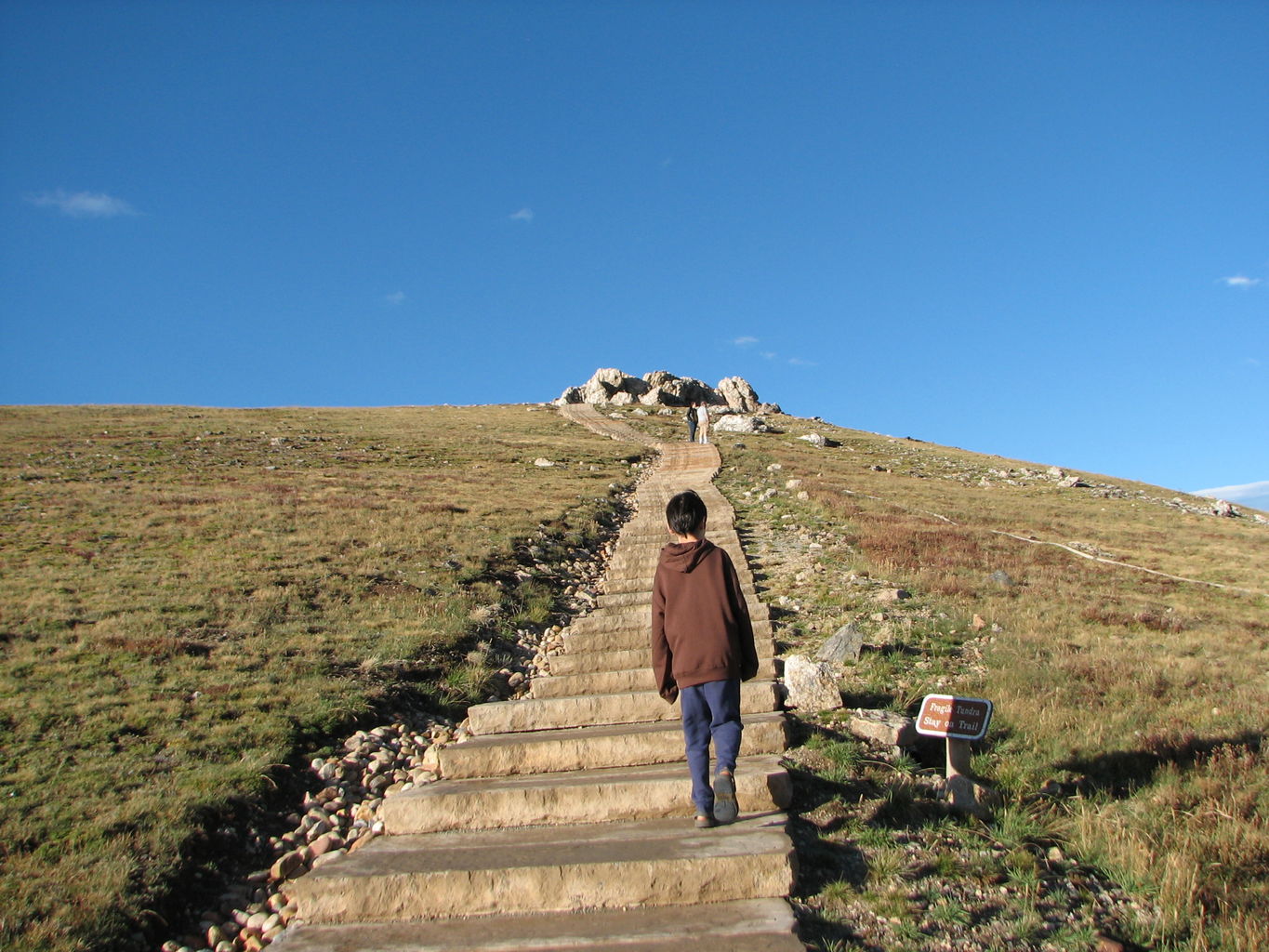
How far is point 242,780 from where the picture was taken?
6836 mm

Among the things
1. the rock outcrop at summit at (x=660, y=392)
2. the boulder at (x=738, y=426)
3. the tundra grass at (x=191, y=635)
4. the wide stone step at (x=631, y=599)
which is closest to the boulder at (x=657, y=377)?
the rock outcrop at summit at (x=660, y=392)

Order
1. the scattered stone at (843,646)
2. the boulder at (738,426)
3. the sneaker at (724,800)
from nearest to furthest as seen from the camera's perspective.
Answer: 1. the sneaker at (724,800)
2. the scattered stone at (843,646)
3. the boulder at (738,426)

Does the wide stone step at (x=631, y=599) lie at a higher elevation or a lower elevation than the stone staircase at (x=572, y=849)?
higher

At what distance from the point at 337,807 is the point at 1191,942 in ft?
20.7

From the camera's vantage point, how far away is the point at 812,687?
7.78 metres

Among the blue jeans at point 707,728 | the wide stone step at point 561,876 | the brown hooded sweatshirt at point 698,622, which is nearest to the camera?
the wide stone step at point 561,876

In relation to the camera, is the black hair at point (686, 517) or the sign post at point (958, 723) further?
the sign post at point (958, 723)

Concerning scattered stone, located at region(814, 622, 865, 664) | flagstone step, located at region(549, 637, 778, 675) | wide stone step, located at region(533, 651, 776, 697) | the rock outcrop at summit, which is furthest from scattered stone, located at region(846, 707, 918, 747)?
the rock outcrop at summit

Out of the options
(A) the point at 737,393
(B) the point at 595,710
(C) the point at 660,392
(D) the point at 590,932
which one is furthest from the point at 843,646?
(A) the point at 737,393

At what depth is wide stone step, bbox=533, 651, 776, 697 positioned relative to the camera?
852 cm

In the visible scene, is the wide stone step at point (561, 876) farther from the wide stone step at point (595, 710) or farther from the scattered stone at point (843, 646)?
the scattered stone at point (843, 646)

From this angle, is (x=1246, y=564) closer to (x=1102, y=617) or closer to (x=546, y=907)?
(x=1102, y=617)

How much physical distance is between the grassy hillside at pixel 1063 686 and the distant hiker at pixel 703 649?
945 mm

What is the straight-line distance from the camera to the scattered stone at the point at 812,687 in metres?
7.66
